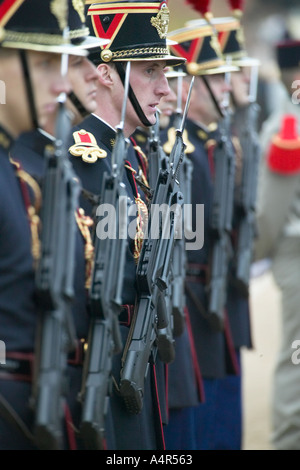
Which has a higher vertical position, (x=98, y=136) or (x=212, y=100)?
(x=212, y=100)

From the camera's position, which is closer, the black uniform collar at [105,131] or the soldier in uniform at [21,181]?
the soldier in uniform at [21,181]

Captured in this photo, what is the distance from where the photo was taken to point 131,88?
12.0 ft

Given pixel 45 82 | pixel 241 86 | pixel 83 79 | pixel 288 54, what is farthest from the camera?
pixel 288 54

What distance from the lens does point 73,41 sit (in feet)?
9.59

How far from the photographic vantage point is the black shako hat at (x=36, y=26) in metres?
2.71

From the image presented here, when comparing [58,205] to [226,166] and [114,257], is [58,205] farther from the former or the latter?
[226,166]

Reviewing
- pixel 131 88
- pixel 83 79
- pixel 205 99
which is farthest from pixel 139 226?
pixel 205 99

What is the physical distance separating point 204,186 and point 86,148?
180 cm

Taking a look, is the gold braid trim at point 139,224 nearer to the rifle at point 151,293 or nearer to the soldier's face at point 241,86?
the rifle at point 151,293

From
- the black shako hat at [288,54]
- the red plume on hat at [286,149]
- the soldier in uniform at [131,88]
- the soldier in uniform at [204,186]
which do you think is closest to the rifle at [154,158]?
the soldier in uniform at [131,88]

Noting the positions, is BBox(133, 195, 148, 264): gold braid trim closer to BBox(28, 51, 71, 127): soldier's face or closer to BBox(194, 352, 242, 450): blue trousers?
BBox(28, 51, 71, 127): soldier's face

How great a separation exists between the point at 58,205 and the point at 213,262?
106 inches

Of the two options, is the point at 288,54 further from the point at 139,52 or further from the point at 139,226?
the point at 139,226
